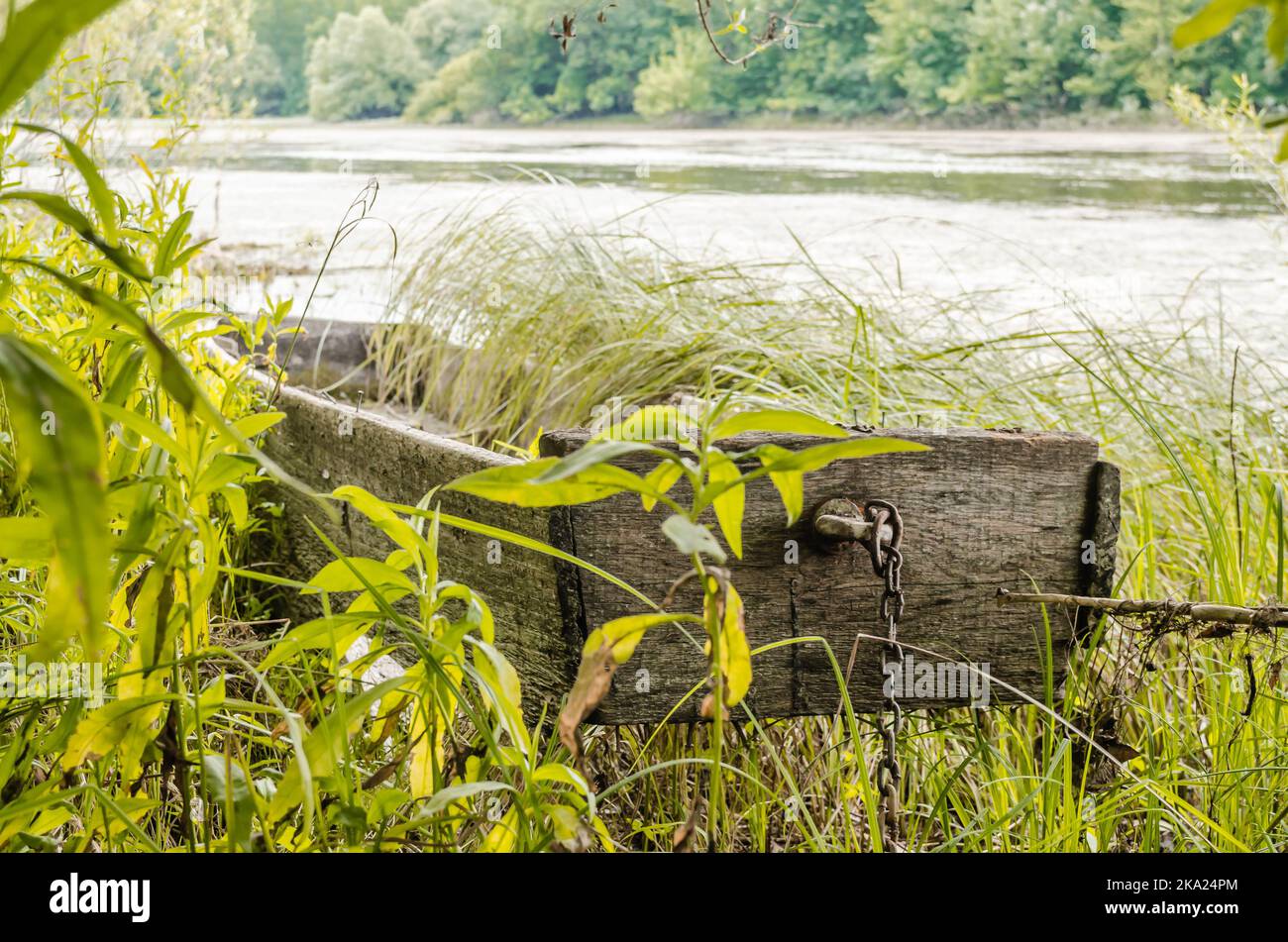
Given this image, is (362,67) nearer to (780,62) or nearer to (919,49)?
(780,62)

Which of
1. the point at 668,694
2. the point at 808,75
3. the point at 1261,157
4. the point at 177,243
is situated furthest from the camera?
the point at 808,75

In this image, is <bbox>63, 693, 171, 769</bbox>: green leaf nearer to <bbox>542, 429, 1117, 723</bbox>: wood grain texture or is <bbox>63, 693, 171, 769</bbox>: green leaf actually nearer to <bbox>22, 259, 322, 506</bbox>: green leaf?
<bbox>22, 259, 322, 506</bbox>: green leaf

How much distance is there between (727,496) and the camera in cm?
53

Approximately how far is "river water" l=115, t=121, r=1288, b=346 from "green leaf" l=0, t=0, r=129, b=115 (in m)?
0.96

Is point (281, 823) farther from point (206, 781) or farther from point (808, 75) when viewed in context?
point (808, 75)

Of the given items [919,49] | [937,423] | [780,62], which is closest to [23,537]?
[937,423]

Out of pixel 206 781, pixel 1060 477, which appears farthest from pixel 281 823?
pixel 1060 477

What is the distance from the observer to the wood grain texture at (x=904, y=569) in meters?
1.04

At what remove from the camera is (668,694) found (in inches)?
42.0

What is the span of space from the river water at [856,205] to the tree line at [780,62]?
0.57 metres

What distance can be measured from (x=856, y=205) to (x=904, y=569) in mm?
7614

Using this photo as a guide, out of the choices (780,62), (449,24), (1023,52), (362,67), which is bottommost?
(362,67)

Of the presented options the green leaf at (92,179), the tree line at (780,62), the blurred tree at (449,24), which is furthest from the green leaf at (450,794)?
the blurred tree at (449,24)
